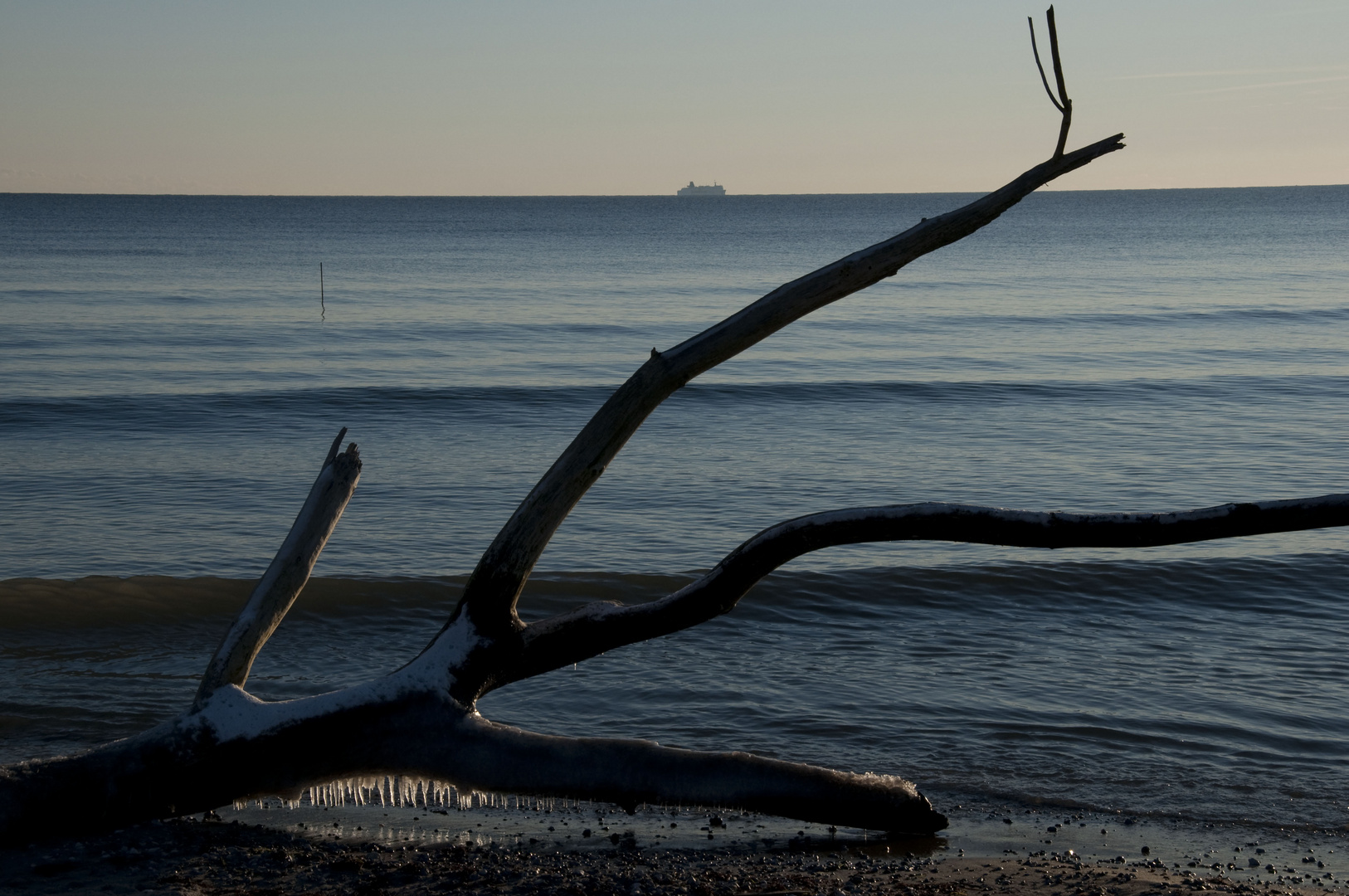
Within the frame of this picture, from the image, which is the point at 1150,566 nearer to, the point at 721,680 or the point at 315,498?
the point at 721,680

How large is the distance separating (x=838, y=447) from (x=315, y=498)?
11647mm

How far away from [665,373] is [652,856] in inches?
80.6

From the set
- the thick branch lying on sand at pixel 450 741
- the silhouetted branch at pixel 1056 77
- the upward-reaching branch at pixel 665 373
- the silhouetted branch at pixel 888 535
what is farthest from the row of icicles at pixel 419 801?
the silhouetted branch at pixel 1056 77

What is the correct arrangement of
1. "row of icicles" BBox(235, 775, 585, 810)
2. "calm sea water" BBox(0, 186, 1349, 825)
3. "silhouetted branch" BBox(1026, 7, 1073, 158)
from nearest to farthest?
"silhouetted branch" BBox(1026, 7, 1073, 158) → "row of icicles" BBox(235, 775, 585, 810) → "calm sea water" BBox(0, 186, 1349, 825)

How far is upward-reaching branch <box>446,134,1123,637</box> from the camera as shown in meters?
3.85

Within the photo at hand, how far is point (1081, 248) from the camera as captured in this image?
69000mm

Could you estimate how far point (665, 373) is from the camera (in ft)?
13.0

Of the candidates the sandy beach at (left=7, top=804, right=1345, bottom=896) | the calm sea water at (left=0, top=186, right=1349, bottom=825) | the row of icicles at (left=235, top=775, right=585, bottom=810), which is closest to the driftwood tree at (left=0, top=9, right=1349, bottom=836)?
the sandy beach at (left=7, top=804, right=1345, bottom=896)

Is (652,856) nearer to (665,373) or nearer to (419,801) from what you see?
(419,801)

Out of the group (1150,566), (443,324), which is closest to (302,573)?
(1150,566)

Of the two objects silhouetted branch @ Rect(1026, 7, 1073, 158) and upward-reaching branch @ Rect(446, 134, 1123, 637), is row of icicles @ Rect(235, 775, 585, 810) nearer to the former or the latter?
upward-reaching branch @ Rect(446, 134, 1123, 637)

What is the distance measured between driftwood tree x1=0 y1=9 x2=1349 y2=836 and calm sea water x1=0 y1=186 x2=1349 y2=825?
210 centimetres

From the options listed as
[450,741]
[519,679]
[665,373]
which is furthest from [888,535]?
[450,741]

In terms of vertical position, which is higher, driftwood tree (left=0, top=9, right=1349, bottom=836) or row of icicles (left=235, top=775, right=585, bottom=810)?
driftwood tree (left=0, top=9, right=1349, bottom=836)
